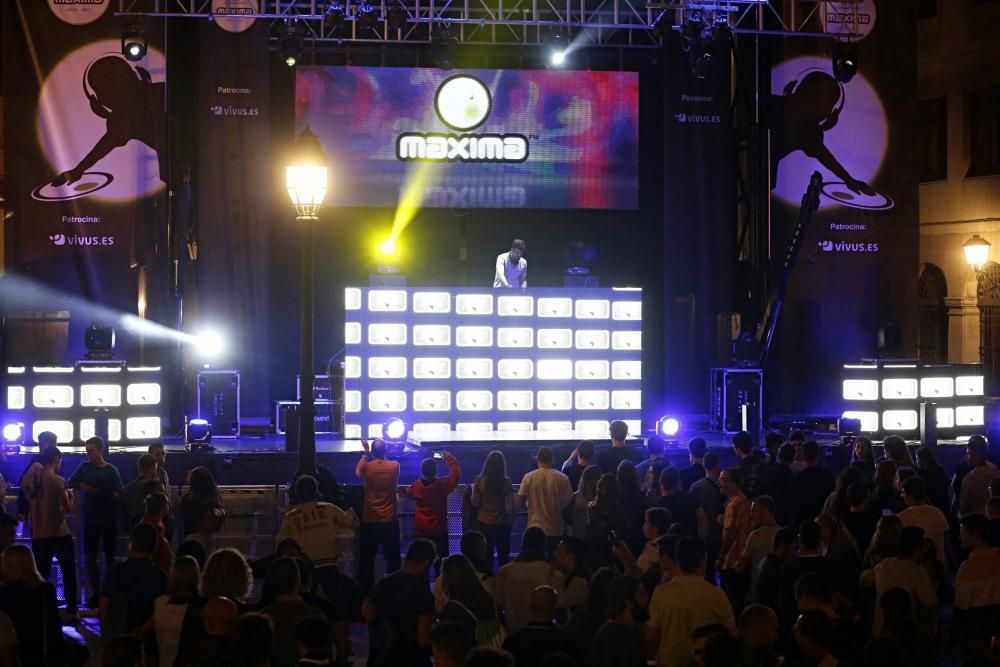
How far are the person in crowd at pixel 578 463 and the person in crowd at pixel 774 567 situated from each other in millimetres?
3323

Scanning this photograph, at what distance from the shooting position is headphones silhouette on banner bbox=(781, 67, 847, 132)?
822 inches

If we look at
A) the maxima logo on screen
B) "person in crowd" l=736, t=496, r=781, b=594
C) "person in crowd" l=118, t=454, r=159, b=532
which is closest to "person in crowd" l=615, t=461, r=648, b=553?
"person in crowd" l=736, t=496, r=781, b=594

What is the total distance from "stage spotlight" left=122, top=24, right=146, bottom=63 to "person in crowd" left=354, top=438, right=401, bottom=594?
881 centimetres

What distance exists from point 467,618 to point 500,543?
484 centimetres

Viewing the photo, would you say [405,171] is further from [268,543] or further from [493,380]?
[268,543]

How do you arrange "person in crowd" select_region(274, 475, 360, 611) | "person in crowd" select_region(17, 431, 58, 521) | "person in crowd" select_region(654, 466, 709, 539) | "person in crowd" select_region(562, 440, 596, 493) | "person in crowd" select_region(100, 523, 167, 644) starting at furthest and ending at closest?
"person in crowd" select_region(562, 440, 596, 493), "person in crowd" select_region(17, 431, 58, 521), "person in crowd" select_region(654, 466, 709, 539), "person in crowd" select_region(274, 475, 360, 611), "person in crowd" select_region(100, 523, 167, 644)

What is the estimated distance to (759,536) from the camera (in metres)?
8.95

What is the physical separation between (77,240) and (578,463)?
413 inches

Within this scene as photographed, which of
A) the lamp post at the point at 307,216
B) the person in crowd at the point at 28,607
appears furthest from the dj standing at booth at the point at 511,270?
the person in crowd at the point at 28,607

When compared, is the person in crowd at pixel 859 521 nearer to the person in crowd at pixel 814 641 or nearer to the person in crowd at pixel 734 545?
the person in crowd at pixel 734 545

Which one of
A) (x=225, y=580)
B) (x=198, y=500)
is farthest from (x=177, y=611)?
(x=198, y=500)

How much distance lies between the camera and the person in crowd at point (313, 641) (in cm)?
601

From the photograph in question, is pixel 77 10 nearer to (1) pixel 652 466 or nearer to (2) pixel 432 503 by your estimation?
(2) pixel 432 503

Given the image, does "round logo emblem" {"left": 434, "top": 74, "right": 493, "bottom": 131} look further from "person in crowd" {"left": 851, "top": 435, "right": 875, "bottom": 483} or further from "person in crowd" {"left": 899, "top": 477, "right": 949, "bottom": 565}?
"person in crowd" {"left": 899, "top": 477, "right": 949, "bottom": 565}
